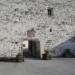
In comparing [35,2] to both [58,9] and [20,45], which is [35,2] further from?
[20,45]

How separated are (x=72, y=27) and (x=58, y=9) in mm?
1815

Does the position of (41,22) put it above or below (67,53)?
above

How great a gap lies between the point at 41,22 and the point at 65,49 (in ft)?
9.34

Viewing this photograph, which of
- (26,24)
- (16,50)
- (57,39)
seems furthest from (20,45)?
(57,39)

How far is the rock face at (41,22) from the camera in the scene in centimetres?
1524

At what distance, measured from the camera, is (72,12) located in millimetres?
16953

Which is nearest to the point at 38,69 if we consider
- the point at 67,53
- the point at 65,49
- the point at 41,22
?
the point at 41,22

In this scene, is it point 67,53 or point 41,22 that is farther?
point 67,53

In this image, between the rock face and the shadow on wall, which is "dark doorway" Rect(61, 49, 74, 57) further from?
the rock face

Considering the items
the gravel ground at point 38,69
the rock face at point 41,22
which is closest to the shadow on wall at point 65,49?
the rock face at point 41,22

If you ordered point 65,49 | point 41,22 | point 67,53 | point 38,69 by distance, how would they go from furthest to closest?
1. point 65,49
2. point 67,53
3. point 41,22
4. point 38,69

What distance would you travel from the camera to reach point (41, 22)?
16.0m

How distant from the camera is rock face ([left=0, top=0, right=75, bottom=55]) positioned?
50.0 ft

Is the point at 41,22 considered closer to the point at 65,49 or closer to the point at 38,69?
the point at 65,49
